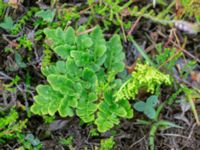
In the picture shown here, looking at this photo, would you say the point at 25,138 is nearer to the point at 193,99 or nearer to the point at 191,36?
the point at 193,99

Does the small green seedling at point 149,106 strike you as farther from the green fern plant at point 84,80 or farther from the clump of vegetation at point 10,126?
the clump of vegetation at point 10,126

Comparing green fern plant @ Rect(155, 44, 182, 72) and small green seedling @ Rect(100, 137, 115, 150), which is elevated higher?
green fern plant @ Rect(155, 44, 182, 72)

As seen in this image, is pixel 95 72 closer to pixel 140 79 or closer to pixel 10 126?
pixel 140 79

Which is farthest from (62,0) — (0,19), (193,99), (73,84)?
(193,99)

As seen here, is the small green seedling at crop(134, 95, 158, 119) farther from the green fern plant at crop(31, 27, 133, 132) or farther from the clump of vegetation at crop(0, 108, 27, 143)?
the clump of vegetation at crop(0, 108, 27, 143)

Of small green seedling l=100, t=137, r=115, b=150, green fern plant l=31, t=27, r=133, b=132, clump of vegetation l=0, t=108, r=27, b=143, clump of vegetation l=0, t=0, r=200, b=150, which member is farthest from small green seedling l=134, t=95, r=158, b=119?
clump of vegetation l=0, t=108, r=27, b=143

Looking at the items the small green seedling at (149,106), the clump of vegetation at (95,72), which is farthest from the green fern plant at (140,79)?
the small green seedling at (149,106)
